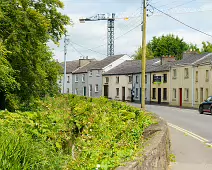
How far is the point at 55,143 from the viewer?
9867 mm

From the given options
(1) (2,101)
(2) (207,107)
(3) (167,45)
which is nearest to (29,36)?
(1) (2,101)

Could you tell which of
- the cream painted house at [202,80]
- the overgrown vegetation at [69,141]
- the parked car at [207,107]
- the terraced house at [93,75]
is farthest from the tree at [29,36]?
the terraced house at [93,75]

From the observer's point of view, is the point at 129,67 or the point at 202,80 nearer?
the point at 202,80

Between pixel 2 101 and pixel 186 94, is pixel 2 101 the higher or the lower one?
the lower one

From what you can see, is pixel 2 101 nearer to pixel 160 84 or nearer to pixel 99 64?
pixel 160 84

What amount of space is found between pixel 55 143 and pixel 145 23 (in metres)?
19.5

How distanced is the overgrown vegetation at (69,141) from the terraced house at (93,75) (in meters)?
69.7

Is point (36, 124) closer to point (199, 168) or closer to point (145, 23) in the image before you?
point (199, 168)

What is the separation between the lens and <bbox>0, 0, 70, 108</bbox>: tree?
84.3 feet

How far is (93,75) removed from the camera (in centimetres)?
8644

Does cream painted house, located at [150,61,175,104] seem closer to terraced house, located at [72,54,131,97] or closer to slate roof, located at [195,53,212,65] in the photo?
slate roof, located at [195,53,212,65]

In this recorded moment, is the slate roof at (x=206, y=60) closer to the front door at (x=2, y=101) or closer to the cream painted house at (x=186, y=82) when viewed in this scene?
the cream painted house at (x=186, y=82)

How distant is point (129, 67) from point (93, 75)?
947cm

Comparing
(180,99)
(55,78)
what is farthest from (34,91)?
(180,99)
